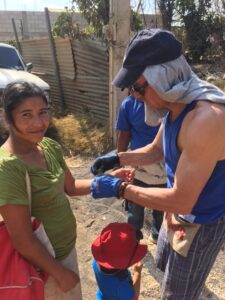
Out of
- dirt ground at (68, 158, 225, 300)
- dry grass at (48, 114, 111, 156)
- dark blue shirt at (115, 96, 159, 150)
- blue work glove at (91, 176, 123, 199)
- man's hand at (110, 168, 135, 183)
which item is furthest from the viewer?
dry grass at (48, 114, 111, 156)

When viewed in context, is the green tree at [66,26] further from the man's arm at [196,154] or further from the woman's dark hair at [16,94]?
the man's arm at [196,154]

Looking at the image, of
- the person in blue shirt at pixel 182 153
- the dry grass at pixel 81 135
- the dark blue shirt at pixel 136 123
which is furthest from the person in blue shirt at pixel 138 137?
the dry grass at pixel 81 135

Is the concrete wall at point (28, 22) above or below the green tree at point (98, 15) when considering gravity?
below

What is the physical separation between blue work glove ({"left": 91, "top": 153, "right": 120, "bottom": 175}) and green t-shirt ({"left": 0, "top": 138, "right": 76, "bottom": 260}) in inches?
15.8

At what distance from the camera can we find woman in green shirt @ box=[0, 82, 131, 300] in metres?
1.61

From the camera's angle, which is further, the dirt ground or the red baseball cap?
the dirt ground

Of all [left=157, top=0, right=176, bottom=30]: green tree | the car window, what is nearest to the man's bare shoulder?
the car window

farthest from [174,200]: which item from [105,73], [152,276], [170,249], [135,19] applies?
[135,19]

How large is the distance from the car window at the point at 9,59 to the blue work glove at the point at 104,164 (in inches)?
249

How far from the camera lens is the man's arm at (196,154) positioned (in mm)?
1616

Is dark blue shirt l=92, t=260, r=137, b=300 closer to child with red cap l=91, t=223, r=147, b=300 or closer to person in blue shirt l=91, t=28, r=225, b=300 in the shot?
child with red cap l=91, t=223, r=147, b=300

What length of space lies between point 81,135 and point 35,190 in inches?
213

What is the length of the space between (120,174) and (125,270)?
64 centimetres

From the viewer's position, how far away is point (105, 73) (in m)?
7.40
